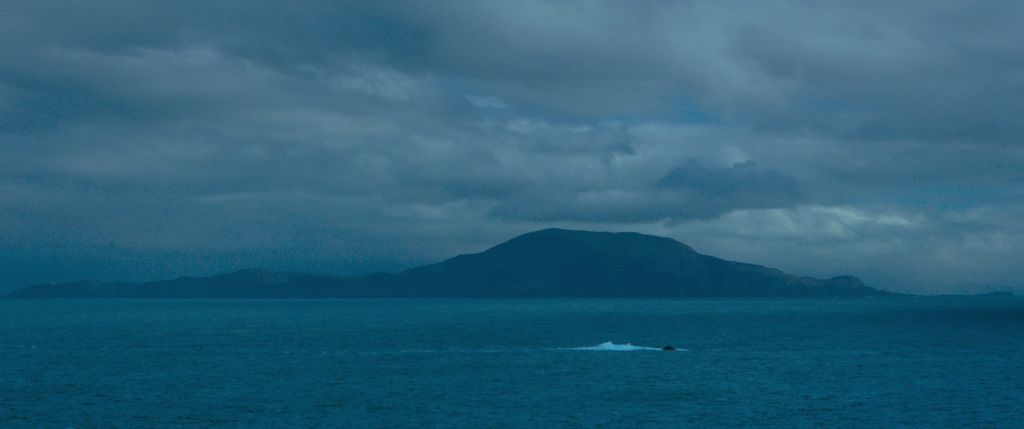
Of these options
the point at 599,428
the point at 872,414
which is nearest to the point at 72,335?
the point at 599,428

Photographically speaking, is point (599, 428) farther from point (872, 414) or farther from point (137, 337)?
point (137, 337)

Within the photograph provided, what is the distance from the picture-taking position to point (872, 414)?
86312 mm

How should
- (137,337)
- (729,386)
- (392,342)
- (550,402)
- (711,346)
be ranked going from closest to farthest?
(550,402)
(729,386)
(711,346)
(392,342)
(137,337)

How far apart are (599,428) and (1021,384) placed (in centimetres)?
5804

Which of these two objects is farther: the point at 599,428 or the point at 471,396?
the point at 471,396

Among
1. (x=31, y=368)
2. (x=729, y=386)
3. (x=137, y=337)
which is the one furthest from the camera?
(x=137, y=337)

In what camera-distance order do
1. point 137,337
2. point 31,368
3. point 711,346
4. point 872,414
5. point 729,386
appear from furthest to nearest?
point 137,337
point 711,346
point 31,368
point 729,386
point 872,414

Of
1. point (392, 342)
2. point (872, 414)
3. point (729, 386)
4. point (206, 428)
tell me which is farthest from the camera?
point (392, 342)

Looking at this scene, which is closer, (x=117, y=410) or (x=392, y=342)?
(x=117, y=410)

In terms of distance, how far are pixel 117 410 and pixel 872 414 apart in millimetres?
69671

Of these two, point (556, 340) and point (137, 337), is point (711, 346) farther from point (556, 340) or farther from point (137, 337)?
point (137, 337)

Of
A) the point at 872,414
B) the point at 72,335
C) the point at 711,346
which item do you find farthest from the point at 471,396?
the point at 72,335

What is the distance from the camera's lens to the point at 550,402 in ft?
308

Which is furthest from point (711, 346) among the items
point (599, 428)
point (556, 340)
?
point (599, 428)
